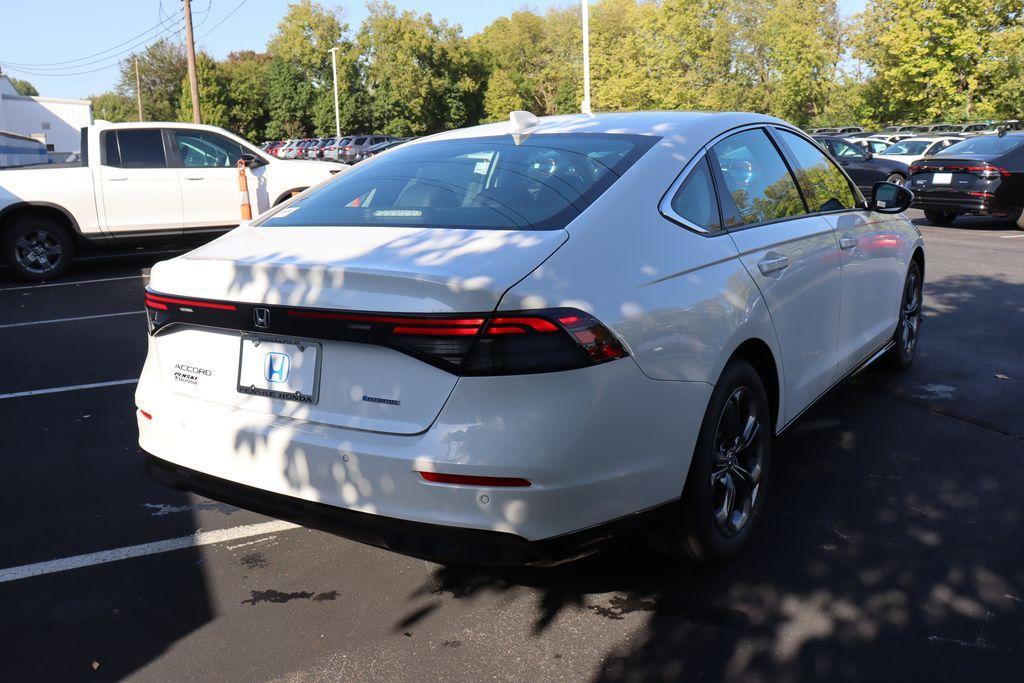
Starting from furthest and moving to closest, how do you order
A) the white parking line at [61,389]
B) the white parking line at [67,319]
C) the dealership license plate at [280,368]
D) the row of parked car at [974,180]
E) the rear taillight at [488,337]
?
1. the row of parked car at [974,180]
2. the white parking line at [67,319]
3. the white parking line at [61,389]
4. the dealership license plate at [280,368]
5. the rear taillight at [488,337]

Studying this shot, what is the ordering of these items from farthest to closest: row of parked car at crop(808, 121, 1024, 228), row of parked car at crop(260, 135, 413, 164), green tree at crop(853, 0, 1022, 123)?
row of parked car at crop(260, 135, 413, 164) → green tree at crop(853, 0, 1022, 123) → row of parked car at crop(808, 121, 1024, 228)

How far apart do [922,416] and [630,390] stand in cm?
320

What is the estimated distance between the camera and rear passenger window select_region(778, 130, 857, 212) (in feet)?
14.6

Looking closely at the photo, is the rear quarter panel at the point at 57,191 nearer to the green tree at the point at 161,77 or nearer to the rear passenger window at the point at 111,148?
the rear passenger window at the point at 111,148

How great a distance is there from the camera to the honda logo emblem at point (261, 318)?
283cm

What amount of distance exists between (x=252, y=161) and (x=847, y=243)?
9885mm

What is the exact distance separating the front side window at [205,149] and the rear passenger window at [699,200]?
10184 mm

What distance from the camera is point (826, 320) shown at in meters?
4.25

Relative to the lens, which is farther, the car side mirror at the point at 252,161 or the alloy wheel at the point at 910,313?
the car side mirror at the point at 252,161

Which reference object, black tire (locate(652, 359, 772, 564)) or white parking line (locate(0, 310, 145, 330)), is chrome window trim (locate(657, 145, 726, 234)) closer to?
black tire (locate(652, 359, 772, 564))

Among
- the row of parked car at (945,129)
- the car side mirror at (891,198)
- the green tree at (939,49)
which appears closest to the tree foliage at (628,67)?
the green tree at (939,49)

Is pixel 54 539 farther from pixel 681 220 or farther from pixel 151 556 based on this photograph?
pixel 681 220

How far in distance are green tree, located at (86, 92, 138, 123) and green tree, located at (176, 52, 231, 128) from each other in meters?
26.0

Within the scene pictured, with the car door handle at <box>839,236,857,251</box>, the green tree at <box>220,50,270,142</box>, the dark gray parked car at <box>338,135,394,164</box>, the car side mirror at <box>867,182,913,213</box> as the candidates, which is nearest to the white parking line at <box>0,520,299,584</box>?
the car door handle at <box>839,236,857,251</box>
